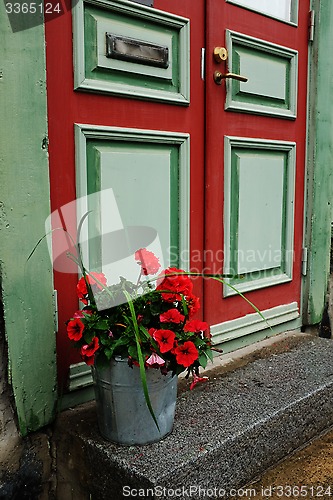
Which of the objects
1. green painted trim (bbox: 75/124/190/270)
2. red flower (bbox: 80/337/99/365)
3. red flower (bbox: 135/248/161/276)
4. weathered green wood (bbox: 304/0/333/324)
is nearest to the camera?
red flower (bbox: 80/337/99/365)

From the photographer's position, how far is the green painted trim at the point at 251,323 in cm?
223

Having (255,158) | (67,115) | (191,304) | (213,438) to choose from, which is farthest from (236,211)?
(213,438)

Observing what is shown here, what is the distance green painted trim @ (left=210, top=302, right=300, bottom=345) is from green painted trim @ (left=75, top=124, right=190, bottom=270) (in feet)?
1.18

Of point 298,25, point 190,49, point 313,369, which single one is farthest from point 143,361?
point 298,25

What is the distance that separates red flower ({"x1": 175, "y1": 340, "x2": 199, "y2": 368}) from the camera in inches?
56.7

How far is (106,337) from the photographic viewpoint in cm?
147

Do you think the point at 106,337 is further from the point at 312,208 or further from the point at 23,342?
the point at 312,208

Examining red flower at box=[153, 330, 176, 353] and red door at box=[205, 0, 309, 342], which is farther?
red door at box=[205, 0, 309, 342]

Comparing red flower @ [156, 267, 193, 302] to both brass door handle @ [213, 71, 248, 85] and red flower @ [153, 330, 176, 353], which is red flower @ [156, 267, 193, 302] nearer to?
red flower @ [153, 330, 176, 353]

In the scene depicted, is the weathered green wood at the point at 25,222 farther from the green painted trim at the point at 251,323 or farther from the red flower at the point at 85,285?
the green painted trim at the point at 251,323

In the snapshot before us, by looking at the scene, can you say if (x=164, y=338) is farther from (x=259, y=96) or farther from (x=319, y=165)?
(x=319, y=165)

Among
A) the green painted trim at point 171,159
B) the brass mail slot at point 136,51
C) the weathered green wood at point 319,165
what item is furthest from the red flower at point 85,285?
the weathered green wood at point 319,165

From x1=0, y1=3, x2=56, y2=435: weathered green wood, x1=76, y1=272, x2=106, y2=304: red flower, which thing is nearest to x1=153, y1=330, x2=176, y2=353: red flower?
x1=76, y1=272, x2=106, y2=304: red flower

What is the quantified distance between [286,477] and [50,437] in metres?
0.78
